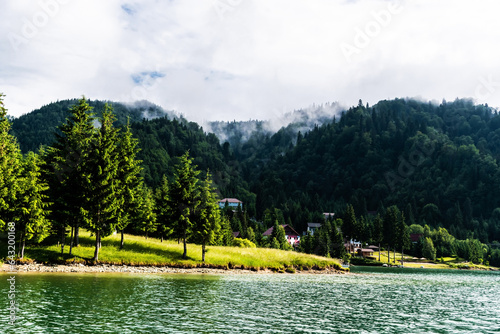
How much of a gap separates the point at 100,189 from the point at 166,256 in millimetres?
17167

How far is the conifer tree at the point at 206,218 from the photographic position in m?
75.7

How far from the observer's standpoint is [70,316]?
27375 millimetres

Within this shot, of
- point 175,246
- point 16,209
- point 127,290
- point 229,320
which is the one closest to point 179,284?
point 127,290

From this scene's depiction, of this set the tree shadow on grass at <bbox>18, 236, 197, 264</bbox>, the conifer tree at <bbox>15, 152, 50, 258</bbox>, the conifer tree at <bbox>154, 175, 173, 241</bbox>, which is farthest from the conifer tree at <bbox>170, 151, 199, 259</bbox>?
the conifer tree at <bbox>15, 152, 50, 258</bbox>

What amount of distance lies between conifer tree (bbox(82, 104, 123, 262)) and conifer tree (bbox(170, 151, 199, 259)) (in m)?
13.3

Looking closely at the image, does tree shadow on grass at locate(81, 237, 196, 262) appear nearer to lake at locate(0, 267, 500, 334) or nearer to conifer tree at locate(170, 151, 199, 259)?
conifer tree at locate(170, 151, 199, 259)

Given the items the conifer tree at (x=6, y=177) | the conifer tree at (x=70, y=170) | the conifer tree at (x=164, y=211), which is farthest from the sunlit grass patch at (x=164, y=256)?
the conifer tree at (x=6, y=177)

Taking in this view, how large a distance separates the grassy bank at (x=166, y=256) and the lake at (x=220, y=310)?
15.5m

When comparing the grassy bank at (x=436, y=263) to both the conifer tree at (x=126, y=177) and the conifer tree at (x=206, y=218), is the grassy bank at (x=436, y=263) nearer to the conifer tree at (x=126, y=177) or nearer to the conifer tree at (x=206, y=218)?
the conifer tree at (x=206, y=218)

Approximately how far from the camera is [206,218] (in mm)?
76938

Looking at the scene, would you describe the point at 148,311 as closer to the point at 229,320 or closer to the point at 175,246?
the point at 229,320

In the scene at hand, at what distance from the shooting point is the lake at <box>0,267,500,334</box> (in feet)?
85.7

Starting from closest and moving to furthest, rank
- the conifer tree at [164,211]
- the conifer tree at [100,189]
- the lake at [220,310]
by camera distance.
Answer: the lake at [220,310] → the conifer tree at [100,189] → the conifer tree at [164,211]

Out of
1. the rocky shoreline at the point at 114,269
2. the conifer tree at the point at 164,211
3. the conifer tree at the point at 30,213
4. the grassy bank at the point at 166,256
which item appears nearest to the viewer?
the rocky shoreline at the point at 114,269
